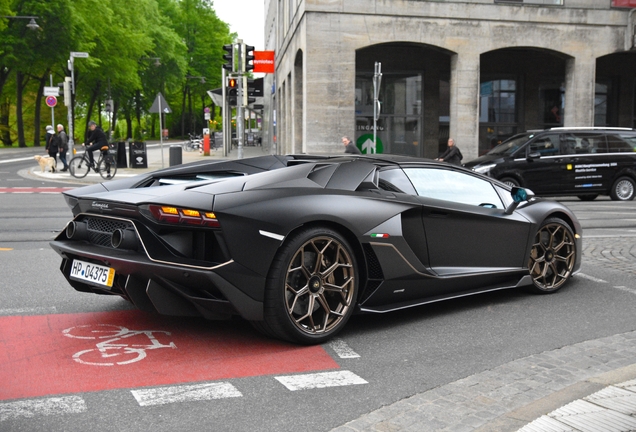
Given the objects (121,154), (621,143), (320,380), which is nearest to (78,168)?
(121,154)

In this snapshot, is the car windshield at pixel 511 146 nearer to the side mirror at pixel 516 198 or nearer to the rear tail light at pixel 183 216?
the side mirror at pixel 516 198

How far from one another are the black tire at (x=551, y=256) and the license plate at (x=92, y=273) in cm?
364

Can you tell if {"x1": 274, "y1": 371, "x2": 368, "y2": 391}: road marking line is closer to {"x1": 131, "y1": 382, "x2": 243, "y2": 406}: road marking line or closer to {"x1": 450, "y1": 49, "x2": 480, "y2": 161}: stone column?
{"x1": 131, "y1": 382, "x2": 243, "y2": 406}: road marking line

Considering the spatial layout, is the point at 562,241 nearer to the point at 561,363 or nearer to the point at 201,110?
the point at 561,363

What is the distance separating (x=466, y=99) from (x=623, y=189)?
8520mm

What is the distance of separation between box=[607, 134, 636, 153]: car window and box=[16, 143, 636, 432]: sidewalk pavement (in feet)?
50.2

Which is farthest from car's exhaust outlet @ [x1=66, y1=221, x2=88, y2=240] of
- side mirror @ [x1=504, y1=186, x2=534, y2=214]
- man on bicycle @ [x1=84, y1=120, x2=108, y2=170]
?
man on bicycle @ [x1=84, y1=120, x2=108, y2=170]

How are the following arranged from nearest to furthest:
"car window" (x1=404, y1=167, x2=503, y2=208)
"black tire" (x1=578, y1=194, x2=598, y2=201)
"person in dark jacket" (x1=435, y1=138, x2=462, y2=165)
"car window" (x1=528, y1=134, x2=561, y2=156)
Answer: "car window" (x1=404, y1=167, x2=503, y2=208)
"car window" (x1=528, y1=134, x2=561, y2=156)
"black tire" (x1=578, y1=194, x2=598, y2=201)
"person in dark jacket" (x1=435, y1=138, x2=462, y2=165)

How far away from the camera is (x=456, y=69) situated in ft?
88.7

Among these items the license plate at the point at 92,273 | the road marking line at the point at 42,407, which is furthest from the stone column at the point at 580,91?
the road marking line at the point at 42,407

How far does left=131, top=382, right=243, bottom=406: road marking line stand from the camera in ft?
13.3

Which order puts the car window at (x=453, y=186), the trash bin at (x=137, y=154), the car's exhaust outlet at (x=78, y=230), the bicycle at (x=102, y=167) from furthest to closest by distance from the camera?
the trash bin at (x=137, y=154)
the bicycle at (x=102, y=167)
the car window at (x=453, y=186)
the car's exhaust outlet at (x=78, y=230)

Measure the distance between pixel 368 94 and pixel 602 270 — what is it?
74.6 feet

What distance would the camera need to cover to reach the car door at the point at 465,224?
5965mm
